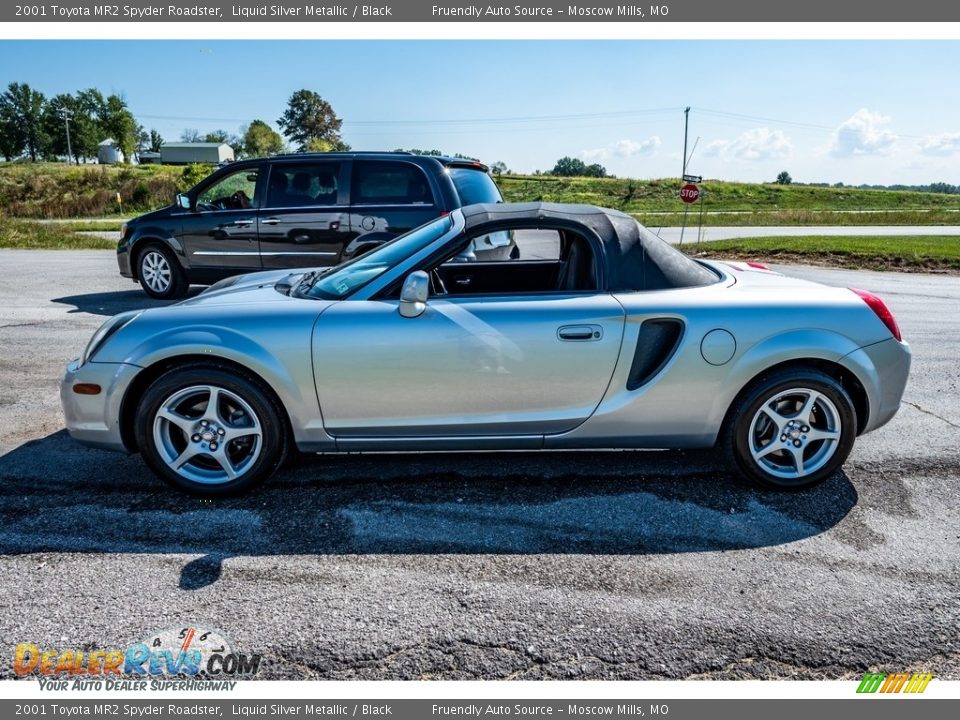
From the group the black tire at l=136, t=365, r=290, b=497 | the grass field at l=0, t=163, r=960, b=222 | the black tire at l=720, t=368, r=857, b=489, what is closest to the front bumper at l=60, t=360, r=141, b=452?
the black tire at l=136, t=365, r=290, b=497

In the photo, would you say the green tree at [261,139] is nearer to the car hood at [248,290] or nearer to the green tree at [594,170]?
the green tree at [594,170]

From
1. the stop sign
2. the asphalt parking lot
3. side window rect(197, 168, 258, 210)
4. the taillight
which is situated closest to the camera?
the asphalt parking lot

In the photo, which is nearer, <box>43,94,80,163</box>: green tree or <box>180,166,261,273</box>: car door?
<box>180,166,261,273</box>: car door

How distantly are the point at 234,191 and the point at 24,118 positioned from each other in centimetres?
12150

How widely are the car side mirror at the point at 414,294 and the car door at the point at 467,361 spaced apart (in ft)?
0.15

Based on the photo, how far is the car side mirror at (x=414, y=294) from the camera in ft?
11.3

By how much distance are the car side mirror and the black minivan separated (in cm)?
495

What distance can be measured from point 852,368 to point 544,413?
1.65 meters

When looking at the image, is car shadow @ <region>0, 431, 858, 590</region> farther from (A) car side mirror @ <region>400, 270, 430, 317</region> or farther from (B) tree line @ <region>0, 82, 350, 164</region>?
(B) tree line @ <region>0, 82, 350, 164</region>

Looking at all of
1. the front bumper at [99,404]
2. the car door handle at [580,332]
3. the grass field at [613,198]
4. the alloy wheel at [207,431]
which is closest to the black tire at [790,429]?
the car door handle at [580,332]

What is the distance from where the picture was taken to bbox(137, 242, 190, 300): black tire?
31.4 feet

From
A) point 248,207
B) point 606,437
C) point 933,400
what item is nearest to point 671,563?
point 606,437

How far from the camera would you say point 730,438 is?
374cm

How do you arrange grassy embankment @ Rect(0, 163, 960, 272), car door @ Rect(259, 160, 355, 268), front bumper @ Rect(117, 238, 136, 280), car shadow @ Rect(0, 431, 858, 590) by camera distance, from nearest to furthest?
car shadow @ Rect(0, 431, 858, 590) < car door @ Rect(259, 160, 355, 268) < front bumper @ Rect(117, 238, 136, 280) < grassy embankment @ Rect(0, 163, 960, 272)
